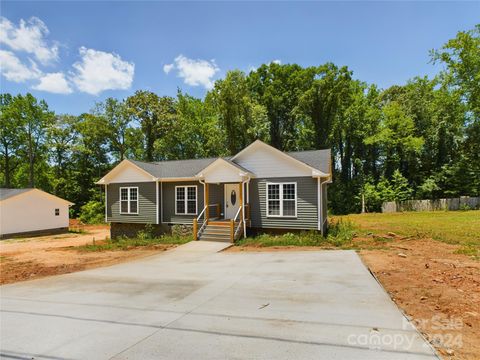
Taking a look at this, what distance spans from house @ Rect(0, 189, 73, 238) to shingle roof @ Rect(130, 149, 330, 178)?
13.8m

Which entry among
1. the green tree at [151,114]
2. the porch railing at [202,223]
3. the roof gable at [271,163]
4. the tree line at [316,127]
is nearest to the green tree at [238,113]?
the tree line at [316,127]

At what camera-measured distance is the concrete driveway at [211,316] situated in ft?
12.9

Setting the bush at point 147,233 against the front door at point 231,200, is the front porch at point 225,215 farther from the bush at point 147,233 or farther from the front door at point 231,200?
the bush at point 147,233

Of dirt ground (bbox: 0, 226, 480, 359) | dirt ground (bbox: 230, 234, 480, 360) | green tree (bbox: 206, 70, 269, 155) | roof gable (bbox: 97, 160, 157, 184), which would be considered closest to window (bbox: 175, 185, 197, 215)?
roof gable (bbox: 97, 160, 157, 184)

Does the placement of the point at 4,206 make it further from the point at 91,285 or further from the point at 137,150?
the point at 91,285

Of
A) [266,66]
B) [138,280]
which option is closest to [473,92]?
[266,66]

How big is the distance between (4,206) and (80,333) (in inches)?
1002

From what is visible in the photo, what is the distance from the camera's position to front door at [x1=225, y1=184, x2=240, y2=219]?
1623cm

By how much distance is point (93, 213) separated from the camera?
35344 mm

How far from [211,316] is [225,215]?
1150 centimetres

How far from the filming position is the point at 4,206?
78.2 ft

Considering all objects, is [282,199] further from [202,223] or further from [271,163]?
[202,223]

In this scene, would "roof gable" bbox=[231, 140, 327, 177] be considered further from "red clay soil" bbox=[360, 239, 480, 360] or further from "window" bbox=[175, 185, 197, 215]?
"red clay soil" bbox=[360, 239, 480, 360]

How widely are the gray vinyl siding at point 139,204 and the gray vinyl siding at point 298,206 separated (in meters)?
6.38
